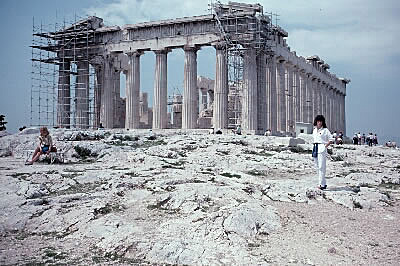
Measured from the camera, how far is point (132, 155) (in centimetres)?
1866

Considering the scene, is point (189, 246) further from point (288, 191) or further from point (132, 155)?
point (132, 155)

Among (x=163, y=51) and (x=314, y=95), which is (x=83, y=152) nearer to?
(x=163, y=51)

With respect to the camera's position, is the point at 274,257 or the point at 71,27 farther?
the point at 71,27

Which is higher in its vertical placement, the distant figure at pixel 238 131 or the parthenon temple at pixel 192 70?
the parthenon temple at pixel 192 70

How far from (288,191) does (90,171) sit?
6.90 meters

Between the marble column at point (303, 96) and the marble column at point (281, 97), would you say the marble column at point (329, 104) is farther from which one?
the marble column at point (281, 97)

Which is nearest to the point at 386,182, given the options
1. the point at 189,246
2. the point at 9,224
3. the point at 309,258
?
the point at 309,258

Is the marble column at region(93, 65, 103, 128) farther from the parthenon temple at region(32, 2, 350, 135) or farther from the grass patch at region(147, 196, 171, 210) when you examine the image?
the grass patch at region(147, 196, 171, 210)

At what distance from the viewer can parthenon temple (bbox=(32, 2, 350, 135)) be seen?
114 ft

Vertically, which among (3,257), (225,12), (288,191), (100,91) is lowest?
(3,257)

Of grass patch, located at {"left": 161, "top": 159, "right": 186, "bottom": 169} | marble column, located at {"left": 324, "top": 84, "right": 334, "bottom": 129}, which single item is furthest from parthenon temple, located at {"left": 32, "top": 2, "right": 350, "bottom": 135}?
grass patch, located at {"left": 161, "top": 159, "right": 186, "bottom": 169}

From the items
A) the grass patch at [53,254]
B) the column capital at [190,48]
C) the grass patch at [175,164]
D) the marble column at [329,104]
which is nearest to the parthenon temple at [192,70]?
the column capital at [190,48]

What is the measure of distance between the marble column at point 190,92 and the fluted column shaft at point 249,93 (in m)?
4.30

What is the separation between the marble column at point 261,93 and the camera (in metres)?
36.2
